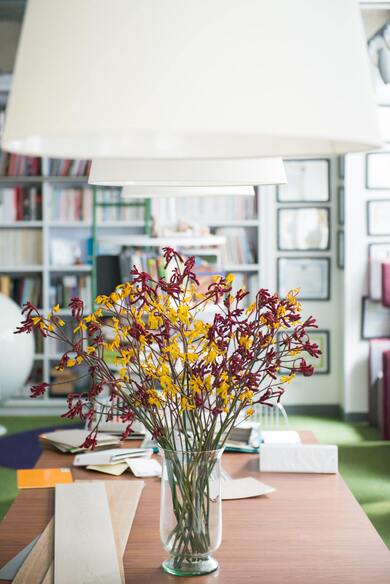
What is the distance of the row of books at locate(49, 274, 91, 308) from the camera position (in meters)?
7.46

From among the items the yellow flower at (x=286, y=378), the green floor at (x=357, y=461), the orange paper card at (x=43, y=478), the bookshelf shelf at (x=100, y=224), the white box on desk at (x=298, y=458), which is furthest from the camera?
the bookshelf shelf at (x=100, y=224)

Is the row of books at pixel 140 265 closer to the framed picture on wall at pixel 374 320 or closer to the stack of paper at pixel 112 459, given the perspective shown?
the framed picture on wall at pixel 374 320

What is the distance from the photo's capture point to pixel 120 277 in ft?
21.8

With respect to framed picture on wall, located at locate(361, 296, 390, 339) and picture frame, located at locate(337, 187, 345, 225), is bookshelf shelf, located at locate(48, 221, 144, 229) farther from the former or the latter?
framed picture on wall, located at locate(361, 296, 390, 339)

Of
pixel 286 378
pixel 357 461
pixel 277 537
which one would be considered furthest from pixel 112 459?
pixel 357 461

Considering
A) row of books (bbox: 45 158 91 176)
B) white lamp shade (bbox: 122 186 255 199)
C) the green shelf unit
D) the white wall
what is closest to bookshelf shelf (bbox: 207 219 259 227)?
the green shelf unit

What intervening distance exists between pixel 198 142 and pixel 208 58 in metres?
0.18

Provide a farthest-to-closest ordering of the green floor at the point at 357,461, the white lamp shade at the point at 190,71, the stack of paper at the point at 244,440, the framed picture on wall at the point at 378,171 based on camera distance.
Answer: the framed picture on wall at the point at 378,171, the green floor at the point at 357,461, the stack of paper at the point at 244,440, the white lamp shade at the point at 190,71

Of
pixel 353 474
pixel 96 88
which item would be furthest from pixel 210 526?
pixel 353 474

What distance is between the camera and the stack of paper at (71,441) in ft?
9.99

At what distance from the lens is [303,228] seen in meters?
7.31

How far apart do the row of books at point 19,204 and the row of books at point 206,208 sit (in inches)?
39.1

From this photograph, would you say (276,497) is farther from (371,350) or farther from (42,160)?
(42,160)

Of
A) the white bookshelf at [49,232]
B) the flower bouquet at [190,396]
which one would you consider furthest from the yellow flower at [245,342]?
the white bookshelf at [49,232]
